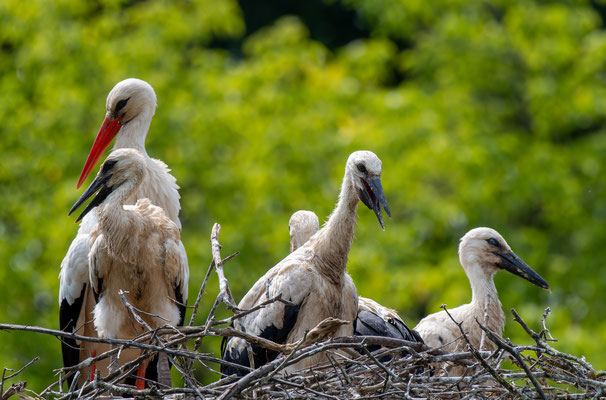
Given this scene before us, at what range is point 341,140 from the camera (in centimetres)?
1323

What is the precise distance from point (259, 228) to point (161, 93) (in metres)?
2.46

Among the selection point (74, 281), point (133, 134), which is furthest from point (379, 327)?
point (133, 134)

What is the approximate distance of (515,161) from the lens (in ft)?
44.9

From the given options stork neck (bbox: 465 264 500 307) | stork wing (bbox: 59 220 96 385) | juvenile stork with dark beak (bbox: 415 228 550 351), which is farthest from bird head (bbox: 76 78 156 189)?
stork neck (bbox: 465 264 500 307)

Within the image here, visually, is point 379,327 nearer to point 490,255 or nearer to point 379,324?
point 379,324

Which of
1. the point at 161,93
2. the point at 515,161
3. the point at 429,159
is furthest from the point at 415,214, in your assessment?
the point at 161,93

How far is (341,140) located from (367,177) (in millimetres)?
8172

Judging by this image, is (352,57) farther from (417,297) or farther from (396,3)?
(417,297)

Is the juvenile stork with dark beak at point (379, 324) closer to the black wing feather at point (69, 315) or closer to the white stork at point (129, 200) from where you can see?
the white stork at point (129, 200)

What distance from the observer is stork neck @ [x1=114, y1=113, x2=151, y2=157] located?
20.5 feet

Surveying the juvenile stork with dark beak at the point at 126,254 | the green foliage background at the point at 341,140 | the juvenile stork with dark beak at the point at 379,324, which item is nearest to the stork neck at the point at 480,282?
the juvenile stork with dark beak at the point at 379,324

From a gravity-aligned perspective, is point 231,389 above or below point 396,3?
below

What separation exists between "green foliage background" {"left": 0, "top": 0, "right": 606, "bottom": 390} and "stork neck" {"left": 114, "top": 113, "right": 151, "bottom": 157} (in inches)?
167

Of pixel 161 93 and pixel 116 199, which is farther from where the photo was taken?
pixel 161 93
